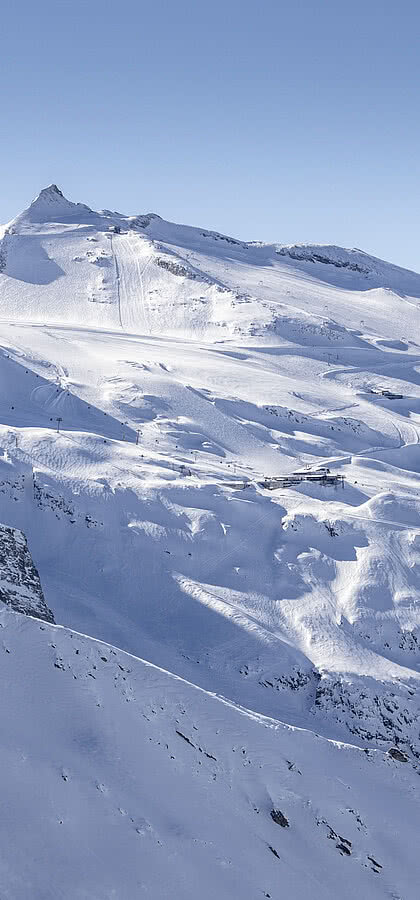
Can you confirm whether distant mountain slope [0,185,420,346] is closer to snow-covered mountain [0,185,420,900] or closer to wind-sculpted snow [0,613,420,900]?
snow-covered mountain [0,185,420,900]

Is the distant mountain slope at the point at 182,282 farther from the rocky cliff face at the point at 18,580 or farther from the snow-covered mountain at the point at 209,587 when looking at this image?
the rocky cliff face at the point at 18,580

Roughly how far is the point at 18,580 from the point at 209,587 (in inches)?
698

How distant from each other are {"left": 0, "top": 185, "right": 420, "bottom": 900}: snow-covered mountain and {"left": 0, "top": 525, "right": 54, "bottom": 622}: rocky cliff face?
3577 millimetres

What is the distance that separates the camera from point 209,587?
2156 inches

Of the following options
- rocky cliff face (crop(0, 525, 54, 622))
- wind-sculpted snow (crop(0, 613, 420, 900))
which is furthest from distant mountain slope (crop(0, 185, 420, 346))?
wind-sculpted snow (crop(0, 613, 420, 900))

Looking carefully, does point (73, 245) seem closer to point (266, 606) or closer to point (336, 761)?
point (266, 606)

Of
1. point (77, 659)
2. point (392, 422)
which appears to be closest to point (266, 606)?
point (77, 659)

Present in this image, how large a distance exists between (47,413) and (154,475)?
1544 cm

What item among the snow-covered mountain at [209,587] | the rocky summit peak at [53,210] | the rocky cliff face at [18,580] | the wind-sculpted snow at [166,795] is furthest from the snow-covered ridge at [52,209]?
the wind-sculpted snow at [166,795]

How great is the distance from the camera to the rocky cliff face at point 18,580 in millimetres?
35312

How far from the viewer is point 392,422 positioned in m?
89.3

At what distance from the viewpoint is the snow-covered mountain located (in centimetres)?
2689

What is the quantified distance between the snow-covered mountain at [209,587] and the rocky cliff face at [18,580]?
3.58 metres

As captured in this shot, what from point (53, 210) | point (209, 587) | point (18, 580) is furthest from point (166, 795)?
point (53, 210)
